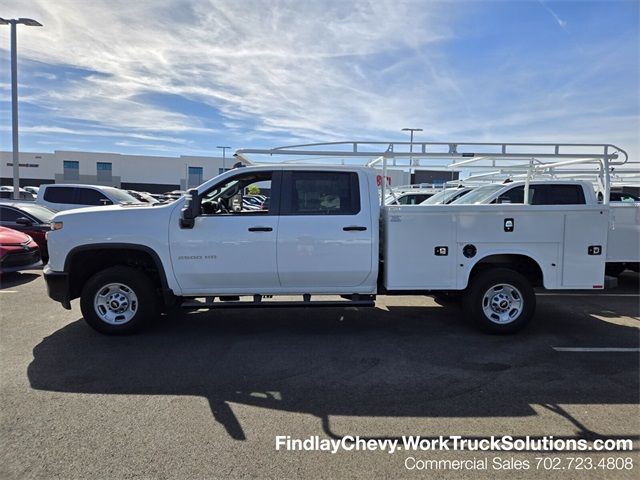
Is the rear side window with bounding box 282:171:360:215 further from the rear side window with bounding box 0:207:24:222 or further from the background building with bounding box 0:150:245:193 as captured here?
the background building with bounding box 0:150:245:193

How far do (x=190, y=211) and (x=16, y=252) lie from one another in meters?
5.77

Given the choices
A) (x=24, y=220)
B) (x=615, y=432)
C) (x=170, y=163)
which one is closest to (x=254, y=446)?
(x=615, y=432)

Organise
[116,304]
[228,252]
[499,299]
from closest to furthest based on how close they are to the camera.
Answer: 1. [228,252]
2. [116,304]
3. [499,299]

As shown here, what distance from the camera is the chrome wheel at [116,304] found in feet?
18.1

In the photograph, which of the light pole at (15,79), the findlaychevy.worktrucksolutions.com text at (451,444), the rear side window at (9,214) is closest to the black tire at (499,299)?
the findlaychevy.worktrucksolutions.com text at (451,444)

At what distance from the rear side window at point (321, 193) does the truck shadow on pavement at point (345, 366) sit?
1.59 meters

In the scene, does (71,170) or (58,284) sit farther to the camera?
(71,170)

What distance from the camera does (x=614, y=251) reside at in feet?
24.3

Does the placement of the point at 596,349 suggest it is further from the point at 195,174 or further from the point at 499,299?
the point at 195,174

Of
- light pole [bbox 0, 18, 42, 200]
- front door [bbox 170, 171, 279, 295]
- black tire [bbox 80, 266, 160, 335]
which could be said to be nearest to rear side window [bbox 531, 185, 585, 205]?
front door [bbox 170, 171, 279, 295]

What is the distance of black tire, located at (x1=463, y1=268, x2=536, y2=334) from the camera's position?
564cm

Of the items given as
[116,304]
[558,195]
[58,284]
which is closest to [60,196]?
[58,284]

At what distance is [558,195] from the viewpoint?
8.97 m

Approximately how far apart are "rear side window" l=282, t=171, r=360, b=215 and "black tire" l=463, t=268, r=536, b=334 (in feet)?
5.99
